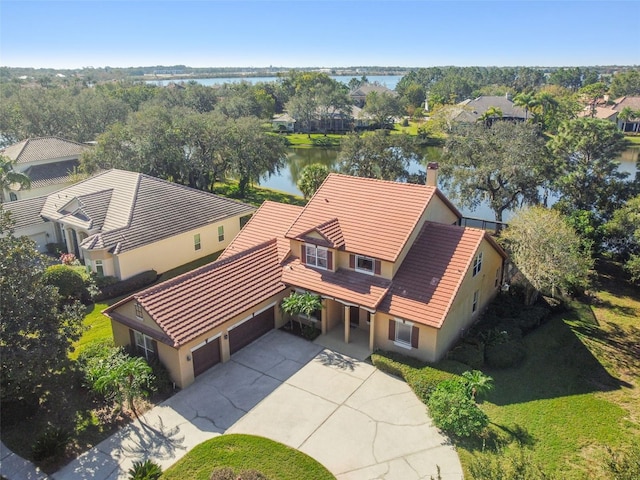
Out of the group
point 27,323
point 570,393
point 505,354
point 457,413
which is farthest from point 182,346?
point 570,393

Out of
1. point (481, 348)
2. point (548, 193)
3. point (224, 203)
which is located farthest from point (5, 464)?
point (548, 193)

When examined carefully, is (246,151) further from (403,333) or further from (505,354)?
(505,354)

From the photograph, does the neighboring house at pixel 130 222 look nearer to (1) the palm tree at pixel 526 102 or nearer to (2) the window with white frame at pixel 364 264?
(2) the window with white frame at pixel 364 264

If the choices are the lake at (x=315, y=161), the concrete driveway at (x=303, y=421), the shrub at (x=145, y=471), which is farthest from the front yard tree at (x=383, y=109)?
the shrub at (x=145, y=471)

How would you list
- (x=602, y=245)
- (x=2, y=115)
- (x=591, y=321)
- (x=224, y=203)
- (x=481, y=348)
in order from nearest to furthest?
(x=481, y=348), (x=591, y=321), (x=602, y=245), (x=224, y=203), (x=2, y=115)

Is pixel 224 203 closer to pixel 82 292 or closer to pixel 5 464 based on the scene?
pixel 82 292

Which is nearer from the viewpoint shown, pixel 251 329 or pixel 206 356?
pixel 206 356
